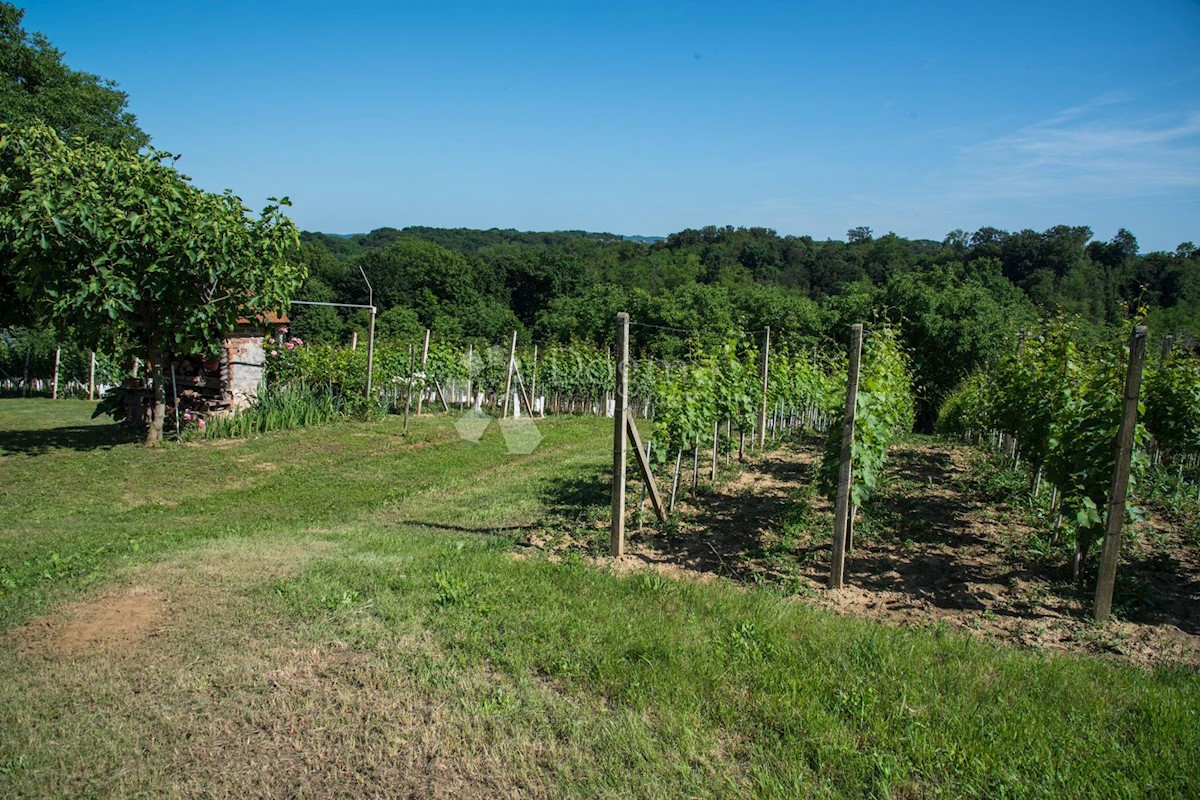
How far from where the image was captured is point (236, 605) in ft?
16.2

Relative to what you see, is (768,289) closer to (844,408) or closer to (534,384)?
(534,384)

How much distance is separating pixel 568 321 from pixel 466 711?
144 ft

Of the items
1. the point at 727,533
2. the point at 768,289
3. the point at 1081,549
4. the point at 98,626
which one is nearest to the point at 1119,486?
the point at 1081,549

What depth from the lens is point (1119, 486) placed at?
16.8ft

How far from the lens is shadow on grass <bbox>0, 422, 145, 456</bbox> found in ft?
37.8

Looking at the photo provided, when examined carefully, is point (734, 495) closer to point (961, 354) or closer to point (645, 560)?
point (645, 560)

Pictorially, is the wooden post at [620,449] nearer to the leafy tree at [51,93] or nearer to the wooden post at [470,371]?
the wooden post at [470,371]

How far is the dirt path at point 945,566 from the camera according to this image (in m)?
5.10

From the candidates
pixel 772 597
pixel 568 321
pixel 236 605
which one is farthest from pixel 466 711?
pixel 568 321

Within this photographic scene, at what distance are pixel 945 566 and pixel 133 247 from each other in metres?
11.6

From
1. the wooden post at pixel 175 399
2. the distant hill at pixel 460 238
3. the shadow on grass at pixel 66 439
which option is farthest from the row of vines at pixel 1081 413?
the distant hill at pixel 460 238

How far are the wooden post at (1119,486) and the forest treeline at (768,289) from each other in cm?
2215

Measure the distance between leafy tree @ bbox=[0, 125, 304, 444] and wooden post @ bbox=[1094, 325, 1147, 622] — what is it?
37.8 ft

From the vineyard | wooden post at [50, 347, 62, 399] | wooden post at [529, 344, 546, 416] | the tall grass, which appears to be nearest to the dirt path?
the vineyard
